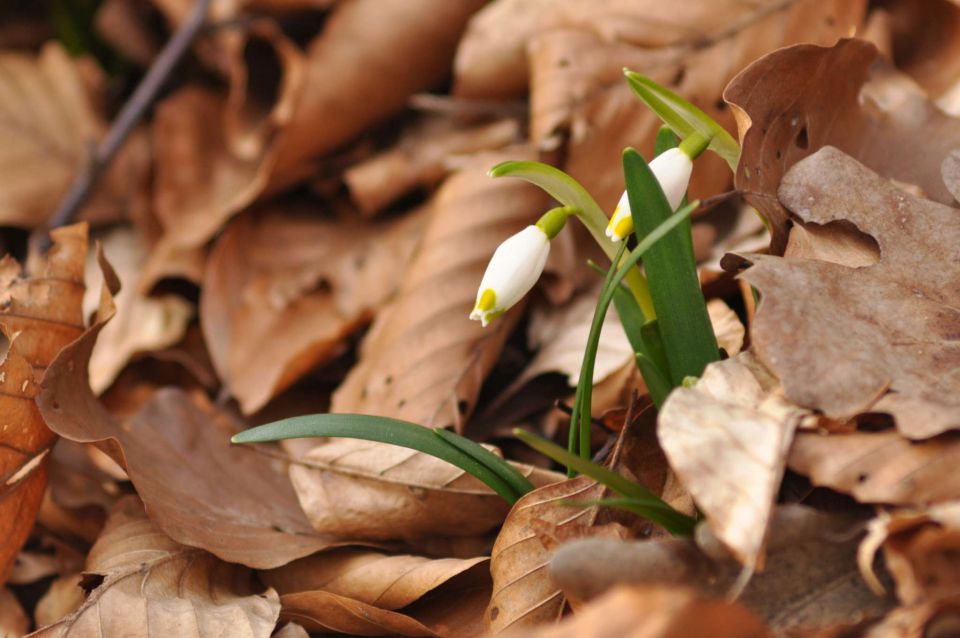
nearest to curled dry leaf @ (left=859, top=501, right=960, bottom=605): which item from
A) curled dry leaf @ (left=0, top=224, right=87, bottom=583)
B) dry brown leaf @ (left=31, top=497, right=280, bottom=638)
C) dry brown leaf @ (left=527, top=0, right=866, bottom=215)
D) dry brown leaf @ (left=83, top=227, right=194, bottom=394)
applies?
dry brown leaf @ (left=31, top=497, right=280, bottom=638)

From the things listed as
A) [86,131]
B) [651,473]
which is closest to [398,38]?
[86,131]

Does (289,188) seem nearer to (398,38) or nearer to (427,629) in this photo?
(398,38)

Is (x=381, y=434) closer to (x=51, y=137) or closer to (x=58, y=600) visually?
(x=58, y=600)

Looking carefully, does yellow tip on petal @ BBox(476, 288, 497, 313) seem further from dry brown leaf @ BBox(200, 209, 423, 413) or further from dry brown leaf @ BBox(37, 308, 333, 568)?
dry brown leaf @ BBox(200, 209, 423, 413)

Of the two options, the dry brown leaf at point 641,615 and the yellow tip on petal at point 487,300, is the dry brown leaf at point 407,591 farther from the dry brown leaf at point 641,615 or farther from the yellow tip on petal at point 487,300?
the dry brown leaf at point 641,615

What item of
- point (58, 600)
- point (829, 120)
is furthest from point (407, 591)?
point (829, 120)
